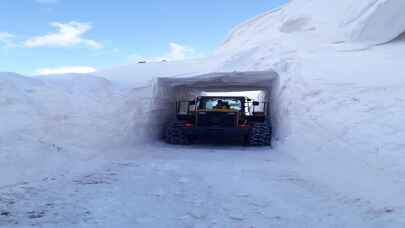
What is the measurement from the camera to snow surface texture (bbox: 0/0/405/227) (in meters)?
4.38

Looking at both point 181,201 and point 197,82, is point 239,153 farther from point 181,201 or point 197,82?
point 181,201

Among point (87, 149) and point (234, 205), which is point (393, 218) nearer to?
point (234, 205)

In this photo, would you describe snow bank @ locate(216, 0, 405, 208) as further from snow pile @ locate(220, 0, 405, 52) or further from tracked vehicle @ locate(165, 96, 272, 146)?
tracked vehicle @ locate(165, 96, 272, 146)

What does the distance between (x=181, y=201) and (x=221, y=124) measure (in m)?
7.51

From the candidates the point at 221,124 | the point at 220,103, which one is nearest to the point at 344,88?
the point at 221,124

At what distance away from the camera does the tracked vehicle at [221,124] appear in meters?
11.8

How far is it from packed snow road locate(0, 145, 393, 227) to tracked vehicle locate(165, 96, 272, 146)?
4394mm

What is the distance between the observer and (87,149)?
8.60 metres

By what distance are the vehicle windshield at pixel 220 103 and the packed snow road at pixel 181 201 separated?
19.2 ft

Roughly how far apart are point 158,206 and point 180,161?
12.3 ft

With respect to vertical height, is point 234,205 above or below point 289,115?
below

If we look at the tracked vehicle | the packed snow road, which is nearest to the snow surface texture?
the packed snow road

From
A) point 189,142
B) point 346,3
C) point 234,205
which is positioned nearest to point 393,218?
point 234,205

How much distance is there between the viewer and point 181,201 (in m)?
4.85
